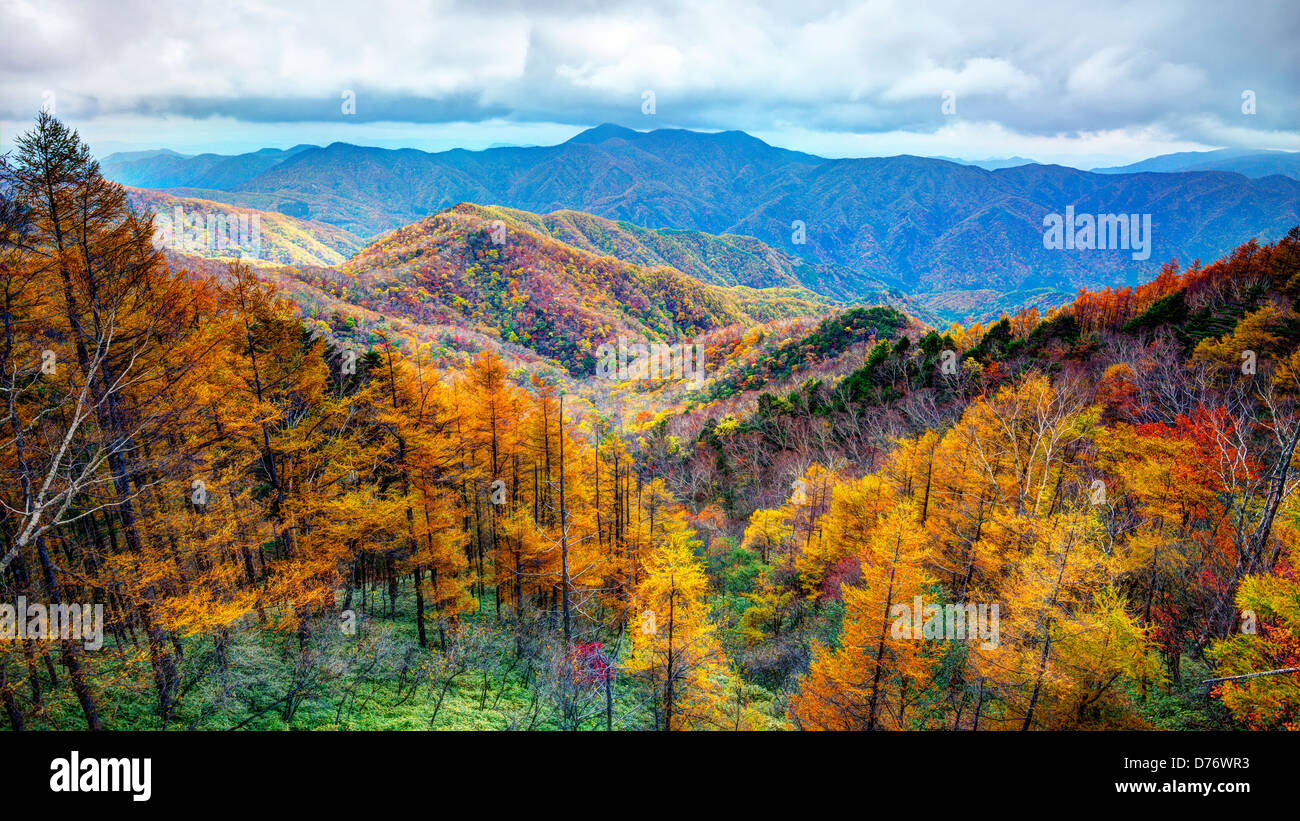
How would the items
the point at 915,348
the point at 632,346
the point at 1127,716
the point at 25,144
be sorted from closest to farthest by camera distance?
1. the point at 25,144
2. the point at 1127,716
3. the point at 915,348
4. the point at 632,346

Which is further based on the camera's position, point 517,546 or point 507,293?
point 507,293

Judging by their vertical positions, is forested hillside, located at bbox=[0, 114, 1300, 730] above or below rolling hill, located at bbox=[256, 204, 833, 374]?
below

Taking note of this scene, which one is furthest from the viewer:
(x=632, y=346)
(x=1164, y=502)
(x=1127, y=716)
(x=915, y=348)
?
(x=632, y=346)

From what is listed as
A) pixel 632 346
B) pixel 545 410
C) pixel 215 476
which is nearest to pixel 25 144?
pixel 215 476

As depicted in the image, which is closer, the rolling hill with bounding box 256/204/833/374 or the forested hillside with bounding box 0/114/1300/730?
the forested hillside with bounding box 0/114/1300/730

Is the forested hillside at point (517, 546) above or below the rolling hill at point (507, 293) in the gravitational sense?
below

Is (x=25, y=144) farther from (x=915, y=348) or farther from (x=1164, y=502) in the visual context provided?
(x=915, y=348)

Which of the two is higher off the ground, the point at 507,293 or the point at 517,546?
the point at 507,293
